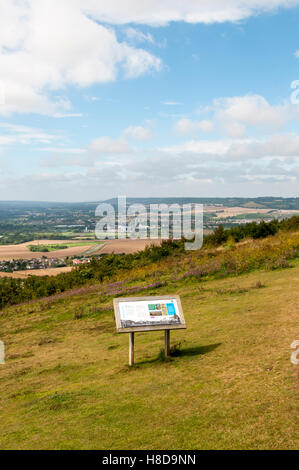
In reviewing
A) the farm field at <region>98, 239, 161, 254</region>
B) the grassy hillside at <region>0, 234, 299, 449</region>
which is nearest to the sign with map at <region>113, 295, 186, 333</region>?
the grassy hillside at <region>0, 234, 299, 449</region>

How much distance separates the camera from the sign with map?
8.86 meters

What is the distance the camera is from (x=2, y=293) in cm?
3108

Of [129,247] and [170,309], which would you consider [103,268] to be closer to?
[170,309]

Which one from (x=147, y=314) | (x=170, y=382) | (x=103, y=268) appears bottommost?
(x=103, y=268)

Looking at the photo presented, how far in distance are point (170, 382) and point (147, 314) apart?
5.89 feet

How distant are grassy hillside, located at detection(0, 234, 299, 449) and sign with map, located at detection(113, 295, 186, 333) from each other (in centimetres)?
109

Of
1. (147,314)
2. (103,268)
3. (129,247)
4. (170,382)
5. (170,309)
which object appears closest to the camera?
(170,382)

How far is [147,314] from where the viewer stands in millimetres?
9086

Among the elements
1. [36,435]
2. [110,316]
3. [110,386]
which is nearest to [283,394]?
[110,386]

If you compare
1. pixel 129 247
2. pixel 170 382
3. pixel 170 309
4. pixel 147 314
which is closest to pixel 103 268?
pixel 170 309

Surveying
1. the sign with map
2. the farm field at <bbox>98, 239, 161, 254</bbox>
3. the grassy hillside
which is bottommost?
the farm field at <bbox>98, 239, 161, 254</bbox>

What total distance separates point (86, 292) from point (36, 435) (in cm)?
1891

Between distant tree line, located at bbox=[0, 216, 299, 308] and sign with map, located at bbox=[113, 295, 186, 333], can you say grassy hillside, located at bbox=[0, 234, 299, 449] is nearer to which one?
sign with map, located at bbox=[113, 295, 186, 333]

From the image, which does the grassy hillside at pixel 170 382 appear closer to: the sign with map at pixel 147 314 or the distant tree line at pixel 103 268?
the sign with map at pixel 147 314
